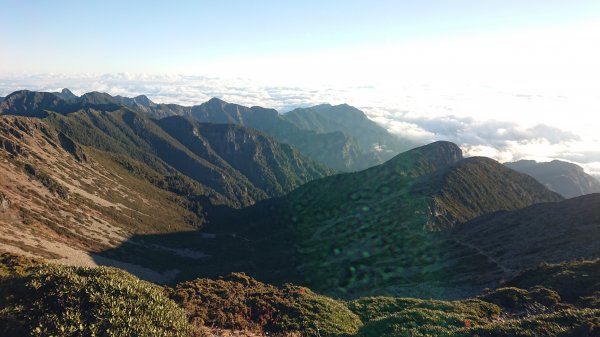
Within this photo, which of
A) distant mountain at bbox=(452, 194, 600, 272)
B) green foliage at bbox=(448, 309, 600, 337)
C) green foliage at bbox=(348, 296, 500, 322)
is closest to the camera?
green foliage at bbox=(448, 309, 600, 337)

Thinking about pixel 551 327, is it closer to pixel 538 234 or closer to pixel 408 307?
pixel 408 307

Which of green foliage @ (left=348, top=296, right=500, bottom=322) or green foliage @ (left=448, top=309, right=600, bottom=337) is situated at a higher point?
green foliage @ (left=448, top=309, right=600, bottom=337)

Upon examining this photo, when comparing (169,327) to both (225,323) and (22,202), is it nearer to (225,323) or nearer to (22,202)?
(225,323)

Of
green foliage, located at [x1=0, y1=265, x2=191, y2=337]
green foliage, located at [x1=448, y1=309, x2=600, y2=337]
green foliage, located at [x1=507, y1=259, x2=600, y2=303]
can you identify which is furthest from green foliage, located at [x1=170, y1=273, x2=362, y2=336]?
green foliage, located at [x1=507, y1=259, x2=600, y2=303]

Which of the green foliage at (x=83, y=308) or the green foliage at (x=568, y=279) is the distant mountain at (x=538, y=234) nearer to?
the green foliage at (x=568, y=279)

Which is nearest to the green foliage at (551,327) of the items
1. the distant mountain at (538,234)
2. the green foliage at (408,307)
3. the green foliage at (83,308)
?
the green foliage at (408,307)

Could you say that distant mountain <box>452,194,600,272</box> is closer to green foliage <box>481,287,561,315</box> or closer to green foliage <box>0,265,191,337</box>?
green foliage <box>481,287,561,315</box>
